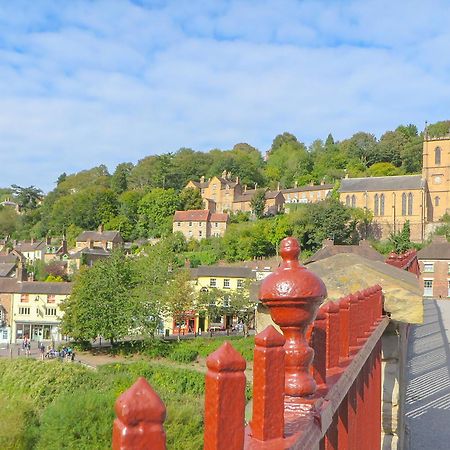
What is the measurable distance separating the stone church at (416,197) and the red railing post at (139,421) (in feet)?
247

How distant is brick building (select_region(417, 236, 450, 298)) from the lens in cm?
5412

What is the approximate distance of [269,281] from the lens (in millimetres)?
2037

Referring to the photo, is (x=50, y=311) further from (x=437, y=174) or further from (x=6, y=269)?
(x=437, y=174)

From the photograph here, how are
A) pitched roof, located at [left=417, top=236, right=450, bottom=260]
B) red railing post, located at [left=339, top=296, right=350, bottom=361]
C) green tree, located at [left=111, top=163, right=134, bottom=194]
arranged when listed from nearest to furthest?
red railing post, located at [left=339, top=296, right=350, bottom=361] < pitched roof, located at [left=417, top=236, right=450, bottom=260] < green tree, located at [left=111, top=163, right=134, bottom=194]

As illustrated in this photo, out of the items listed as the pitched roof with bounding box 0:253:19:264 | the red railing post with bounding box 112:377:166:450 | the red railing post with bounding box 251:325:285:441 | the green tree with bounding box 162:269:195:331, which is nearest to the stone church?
the green tree with bounding box 162:269:195:331

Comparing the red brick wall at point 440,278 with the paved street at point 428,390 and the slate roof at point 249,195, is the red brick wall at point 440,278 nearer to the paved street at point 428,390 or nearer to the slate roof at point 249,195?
the paved street at point 428,390

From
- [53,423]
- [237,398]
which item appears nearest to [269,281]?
[237,398]

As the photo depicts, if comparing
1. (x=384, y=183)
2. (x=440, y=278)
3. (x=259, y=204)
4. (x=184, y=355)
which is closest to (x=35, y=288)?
(x=184, y=355)

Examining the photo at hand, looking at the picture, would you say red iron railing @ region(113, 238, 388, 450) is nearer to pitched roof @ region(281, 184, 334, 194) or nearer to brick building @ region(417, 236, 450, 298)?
brick building @ region(417, 236, 450, 298)

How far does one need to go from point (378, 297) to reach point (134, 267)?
4133 centimetres

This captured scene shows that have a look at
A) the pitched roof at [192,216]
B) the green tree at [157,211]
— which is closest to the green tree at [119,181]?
the green tree at [157,211]

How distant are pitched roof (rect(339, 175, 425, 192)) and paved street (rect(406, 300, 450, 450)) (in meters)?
48.4

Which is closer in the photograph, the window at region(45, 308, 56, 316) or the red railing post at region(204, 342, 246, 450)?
the red railing post at region(204, 342, 246, 450)

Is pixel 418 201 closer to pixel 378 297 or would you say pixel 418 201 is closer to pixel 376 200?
pixel 376 200
